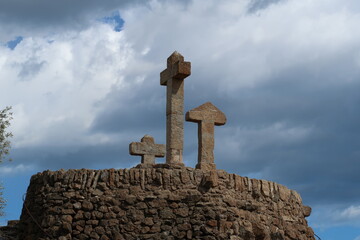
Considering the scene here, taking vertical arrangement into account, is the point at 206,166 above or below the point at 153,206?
above

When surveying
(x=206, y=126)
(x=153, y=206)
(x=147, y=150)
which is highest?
(x=147, y=150)

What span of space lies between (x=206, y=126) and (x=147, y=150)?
4997 mm

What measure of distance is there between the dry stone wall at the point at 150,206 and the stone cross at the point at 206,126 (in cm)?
166

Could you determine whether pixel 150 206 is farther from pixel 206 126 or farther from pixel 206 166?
pixel 206 126

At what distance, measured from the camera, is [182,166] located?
13086 millimetres

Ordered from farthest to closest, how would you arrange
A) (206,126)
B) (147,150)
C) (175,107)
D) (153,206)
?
(147,150) < (175,107) < (206,126) < (153,206)

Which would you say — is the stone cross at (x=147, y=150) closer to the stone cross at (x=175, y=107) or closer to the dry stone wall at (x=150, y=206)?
the stone cross at (x=175, y=107)

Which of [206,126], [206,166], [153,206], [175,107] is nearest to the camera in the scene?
[153,206]

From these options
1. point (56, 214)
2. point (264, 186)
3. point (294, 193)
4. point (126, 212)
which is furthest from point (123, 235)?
point (294, 193)

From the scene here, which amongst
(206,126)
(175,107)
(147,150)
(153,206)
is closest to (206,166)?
(206,126)

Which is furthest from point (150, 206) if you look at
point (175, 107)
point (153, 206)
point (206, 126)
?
point (175, 107)

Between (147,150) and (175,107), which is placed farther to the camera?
(147,150)

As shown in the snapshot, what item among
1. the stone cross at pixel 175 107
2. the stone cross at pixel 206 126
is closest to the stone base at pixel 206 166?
the stone cross at pixel 206 126

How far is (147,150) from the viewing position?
19.7 meters
